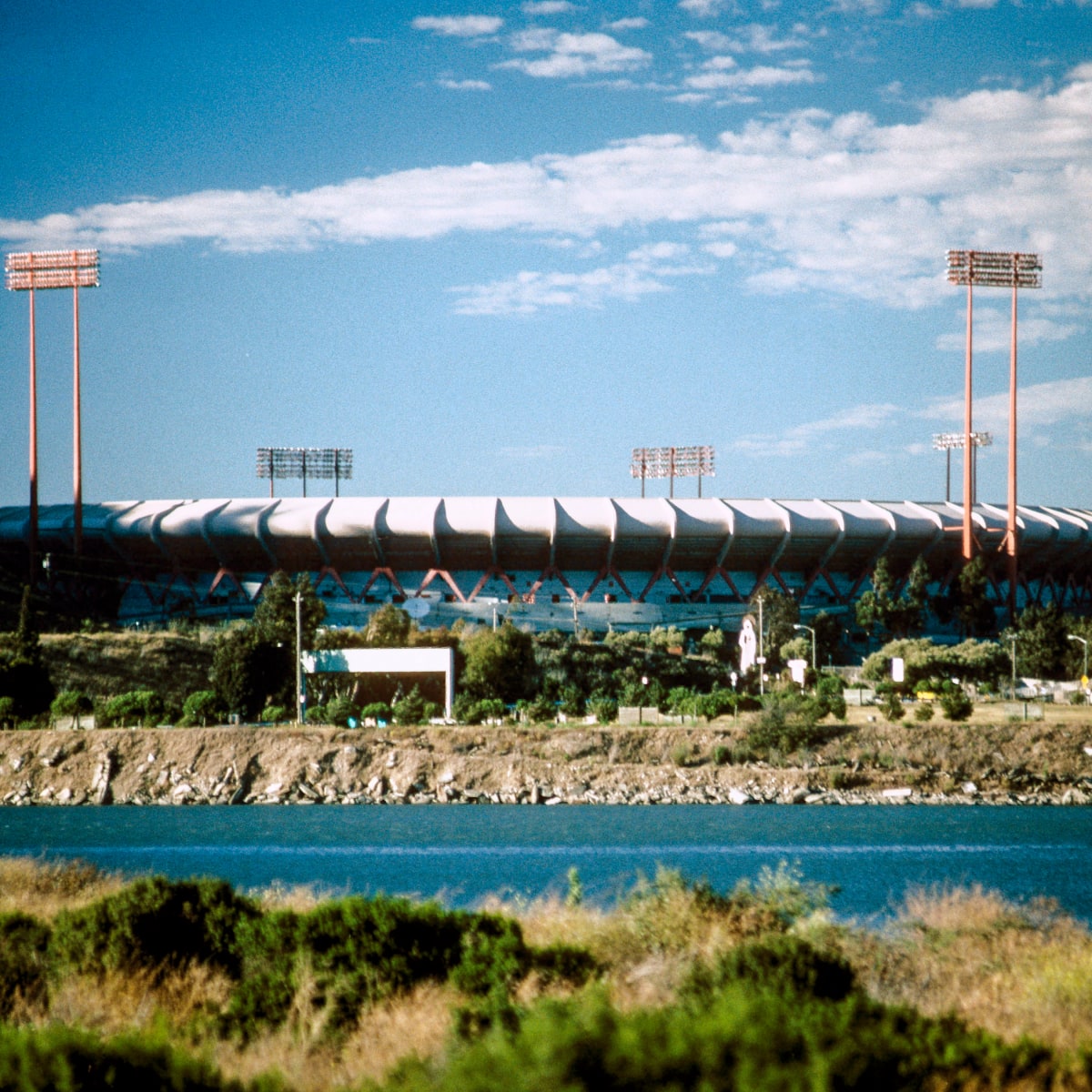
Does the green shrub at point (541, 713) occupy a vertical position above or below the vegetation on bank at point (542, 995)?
below

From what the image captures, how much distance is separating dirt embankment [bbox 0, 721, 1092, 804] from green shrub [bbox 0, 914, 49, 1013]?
31.8m

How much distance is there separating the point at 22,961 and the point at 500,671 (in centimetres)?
4592

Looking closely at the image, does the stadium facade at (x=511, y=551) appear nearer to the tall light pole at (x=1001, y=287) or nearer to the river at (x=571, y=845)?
the tall light pole at (x=1001, y=287)

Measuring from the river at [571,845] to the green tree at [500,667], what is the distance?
13952 millimetres

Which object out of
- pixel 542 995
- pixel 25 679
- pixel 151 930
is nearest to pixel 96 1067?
pixel 542 995

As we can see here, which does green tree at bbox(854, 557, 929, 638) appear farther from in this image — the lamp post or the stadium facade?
the lamp post

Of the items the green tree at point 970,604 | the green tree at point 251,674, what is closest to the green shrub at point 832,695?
the green tree at point 970,604

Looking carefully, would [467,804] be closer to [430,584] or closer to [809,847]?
[809,847]

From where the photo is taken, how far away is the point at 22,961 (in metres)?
11.5

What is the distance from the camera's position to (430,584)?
268 ft

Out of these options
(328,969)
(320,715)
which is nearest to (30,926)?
(328,969)

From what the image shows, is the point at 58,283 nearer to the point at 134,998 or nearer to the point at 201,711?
the point at 201,711

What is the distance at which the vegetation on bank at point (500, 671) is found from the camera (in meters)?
51.2

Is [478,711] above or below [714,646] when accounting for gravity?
below
